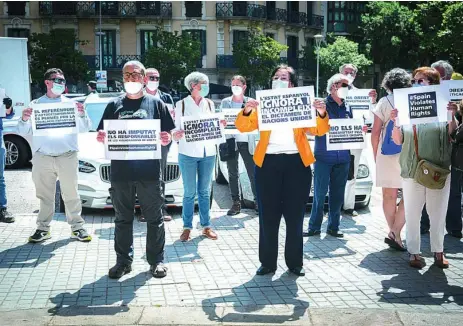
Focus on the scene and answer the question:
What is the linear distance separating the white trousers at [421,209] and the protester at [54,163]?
3883 millimetres

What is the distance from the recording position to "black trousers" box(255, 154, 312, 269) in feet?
20.6

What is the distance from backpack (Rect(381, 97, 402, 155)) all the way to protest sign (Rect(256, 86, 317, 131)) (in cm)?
157

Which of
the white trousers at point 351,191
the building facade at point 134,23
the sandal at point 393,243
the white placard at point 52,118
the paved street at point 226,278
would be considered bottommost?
the paved street at point 226,278

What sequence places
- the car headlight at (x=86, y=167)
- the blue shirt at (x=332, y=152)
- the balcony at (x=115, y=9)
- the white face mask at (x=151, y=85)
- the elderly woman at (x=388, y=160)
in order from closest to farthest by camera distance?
the elderly woman at (x=388, y=160)
the blue shirt at (x=332, y=152)
the white face mask at (x=151, y=85)
the car headlight at (x=86, y=167)
the balcony at (x=115, y=9)

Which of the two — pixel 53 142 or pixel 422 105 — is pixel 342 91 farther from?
pixel 53 142

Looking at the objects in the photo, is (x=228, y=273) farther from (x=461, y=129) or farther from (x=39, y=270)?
(x=461, y=129)

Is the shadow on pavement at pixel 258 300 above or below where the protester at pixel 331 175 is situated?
below

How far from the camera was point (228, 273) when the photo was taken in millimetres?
6488

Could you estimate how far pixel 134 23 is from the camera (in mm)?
47906

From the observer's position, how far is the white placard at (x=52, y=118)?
7.42m

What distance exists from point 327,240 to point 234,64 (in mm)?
39885

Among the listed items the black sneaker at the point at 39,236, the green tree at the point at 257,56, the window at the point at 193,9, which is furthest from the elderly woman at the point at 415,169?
the window at the point at 193,9

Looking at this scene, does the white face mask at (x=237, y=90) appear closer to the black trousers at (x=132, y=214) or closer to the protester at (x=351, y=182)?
the protester at (x=351, y=182)

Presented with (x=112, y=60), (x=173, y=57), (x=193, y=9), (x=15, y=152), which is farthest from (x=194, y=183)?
(x=193, y=9)
